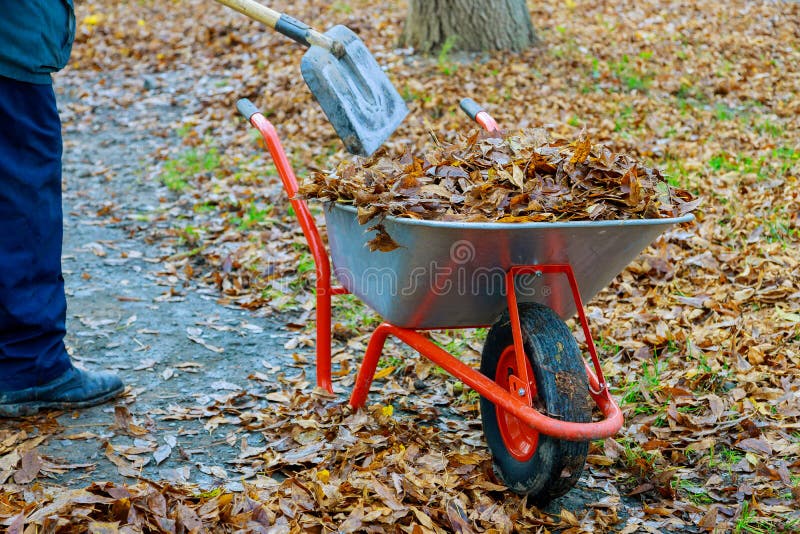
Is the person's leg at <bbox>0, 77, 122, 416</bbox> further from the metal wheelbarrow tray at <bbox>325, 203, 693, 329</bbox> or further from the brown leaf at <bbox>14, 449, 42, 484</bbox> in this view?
the metal wheelbarrow tray at <bbox>325, 203, 693, 329</bbox>

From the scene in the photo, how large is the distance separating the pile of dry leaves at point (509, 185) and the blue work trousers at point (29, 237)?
106 centimetres

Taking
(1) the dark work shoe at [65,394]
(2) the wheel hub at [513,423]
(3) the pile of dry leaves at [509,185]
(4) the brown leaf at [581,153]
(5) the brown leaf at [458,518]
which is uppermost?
(4) the brown leaf at [581,153]

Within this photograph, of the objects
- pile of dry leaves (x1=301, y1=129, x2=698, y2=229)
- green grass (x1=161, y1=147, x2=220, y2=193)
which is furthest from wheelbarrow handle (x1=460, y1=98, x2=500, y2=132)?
green grass (x1=161, y1=147, x2=220, y2=193)

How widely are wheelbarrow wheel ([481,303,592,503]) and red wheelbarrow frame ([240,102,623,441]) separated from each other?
0.15 feet

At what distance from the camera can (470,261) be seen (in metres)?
2.22

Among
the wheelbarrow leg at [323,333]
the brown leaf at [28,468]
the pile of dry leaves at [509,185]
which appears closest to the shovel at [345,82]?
the pile of dry leaves at [509,185]

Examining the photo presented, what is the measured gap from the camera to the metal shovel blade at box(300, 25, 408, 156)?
118 inches

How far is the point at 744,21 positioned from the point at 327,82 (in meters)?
7.22

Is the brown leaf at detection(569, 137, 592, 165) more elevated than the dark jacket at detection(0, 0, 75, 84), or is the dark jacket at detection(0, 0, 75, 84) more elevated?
the dark jacket at detection(0, 0, 75, 84)

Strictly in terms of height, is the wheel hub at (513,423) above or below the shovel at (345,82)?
below

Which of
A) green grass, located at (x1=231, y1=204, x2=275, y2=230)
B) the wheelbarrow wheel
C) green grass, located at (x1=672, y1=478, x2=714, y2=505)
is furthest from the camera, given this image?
green grass, located at (x1=231, y1=204, x2=275, y2=230)

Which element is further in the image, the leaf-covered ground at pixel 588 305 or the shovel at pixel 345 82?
the shovel at pixel 345 82

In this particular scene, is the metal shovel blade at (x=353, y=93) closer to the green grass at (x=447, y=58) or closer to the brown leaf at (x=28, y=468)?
the brown leaf at (x=28, y=468)

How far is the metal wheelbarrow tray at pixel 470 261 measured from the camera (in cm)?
210
